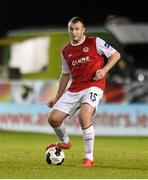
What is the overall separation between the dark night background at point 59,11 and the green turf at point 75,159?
2179 cm

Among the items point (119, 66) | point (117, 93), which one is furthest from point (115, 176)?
point (119, 66)

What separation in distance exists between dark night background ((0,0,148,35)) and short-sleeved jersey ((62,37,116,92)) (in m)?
28.0

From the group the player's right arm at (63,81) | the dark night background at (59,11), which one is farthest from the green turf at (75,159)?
the dark night background at (59,11)

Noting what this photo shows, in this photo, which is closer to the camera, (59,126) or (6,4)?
(59,126)

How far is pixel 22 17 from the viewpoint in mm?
43719

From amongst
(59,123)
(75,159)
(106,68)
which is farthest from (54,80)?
(106,68)

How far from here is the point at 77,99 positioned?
13625 mm

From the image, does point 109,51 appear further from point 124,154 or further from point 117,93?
point 117,93

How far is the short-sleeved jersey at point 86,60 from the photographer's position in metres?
13.5

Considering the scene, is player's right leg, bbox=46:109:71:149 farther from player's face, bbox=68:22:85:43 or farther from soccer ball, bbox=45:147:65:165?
player's face, bbox=68:22:85:43

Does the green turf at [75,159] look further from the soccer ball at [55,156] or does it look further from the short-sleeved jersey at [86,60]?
the short-sleeved jersey at [86,60]

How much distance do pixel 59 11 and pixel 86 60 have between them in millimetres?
29914

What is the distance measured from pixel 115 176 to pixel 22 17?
32050mm

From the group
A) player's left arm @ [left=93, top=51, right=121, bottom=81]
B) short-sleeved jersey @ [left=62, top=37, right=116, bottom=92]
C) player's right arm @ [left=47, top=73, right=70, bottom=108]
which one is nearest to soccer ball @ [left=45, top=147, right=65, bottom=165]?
player's right arm @ [left=47, top=73, right=70, bottom=108]
